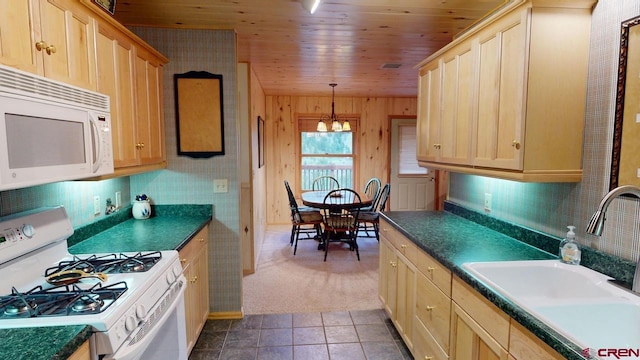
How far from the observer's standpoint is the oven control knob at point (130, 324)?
48.0 inches

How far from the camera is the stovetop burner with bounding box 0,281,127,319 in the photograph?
1.16 m

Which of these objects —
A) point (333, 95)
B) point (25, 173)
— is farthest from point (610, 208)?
point (333, 95)

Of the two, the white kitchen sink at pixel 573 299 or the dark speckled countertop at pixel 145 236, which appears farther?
the dark speckled countertop at pixel 145 236

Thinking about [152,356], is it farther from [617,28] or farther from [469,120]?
[617,28]

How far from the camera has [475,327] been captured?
4.90ft

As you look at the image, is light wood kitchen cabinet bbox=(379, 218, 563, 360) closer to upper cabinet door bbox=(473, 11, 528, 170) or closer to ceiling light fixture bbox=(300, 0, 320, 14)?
upper cabinet door bbox=(473, 11, 528, 170)

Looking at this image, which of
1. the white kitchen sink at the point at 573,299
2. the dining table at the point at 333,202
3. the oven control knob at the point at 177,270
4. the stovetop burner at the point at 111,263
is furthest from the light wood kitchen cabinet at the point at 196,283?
the dining table at the point at 333,202

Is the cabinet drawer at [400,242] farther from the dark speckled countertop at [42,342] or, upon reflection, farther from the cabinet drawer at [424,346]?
the dark speckled countertop at [42,342]

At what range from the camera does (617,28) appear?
1.48 meters

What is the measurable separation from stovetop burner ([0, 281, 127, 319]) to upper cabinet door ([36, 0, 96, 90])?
850mm

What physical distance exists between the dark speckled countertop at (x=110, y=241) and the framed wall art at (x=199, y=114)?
0.49 m

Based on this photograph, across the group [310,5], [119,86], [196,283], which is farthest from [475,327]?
[119,86]

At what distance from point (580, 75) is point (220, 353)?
2.72m

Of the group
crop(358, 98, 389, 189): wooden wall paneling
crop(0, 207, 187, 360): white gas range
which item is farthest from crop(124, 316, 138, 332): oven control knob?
crop(358, 98, 389, 189): wooden wall paneling
